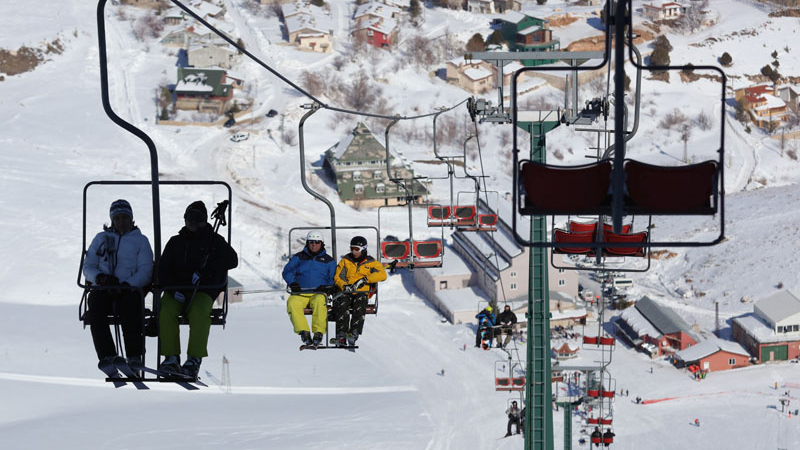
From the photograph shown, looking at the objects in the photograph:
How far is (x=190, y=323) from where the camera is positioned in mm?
7668

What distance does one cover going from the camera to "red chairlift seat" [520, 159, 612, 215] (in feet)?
20.8

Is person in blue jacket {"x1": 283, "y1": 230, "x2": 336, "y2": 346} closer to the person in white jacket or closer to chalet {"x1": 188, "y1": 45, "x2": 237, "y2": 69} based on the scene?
the person in white jacket

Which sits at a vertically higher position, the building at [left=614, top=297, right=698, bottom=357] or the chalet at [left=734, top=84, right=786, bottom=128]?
the chalet at [left=734, top=84, right=786, bottom=128]

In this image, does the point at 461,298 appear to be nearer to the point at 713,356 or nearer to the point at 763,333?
the point at 713,356

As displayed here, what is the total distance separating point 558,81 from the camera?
68.2 metres

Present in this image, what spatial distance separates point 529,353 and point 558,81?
56012mm

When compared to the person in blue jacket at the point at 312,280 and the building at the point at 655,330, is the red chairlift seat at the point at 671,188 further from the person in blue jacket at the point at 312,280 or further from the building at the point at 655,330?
the building at the point at 655,330

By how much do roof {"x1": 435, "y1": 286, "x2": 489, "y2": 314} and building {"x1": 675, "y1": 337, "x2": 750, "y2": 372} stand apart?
23.3ft

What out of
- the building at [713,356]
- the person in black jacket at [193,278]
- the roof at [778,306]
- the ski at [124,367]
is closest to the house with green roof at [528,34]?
the roof at [778,306]

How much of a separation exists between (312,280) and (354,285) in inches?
17.5

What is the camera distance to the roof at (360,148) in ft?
169

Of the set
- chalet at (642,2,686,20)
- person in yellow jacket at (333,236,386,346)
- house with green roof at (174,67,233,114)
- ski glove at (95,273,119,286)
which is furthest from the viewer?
chalet at (642,2,686,20)

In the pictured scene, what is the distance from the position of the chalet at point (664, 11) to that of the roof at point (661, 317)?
48.7 meters

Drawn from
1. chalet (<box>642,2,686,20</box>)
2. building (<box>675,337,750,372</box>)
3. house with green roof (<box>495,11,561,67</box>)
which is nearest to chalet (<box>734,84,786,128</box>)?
house with green roof (<box>495,11,561,67</box>)
